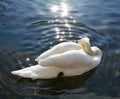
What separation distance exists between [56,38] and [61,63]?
1.80 meters

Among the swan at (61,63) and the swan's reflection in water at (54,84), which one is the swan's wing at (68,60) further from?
the swan's reflection in water at (54,84)

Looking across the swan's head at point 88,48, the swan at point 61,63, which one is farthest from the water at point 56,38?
the swan's head at point 88,48

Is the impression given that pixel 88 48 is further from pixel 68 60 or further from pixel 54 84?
pixel 54 84

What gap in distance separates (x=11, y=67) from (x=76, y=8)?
14.7 ft

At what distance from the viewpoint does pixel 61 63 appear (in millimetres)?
7613

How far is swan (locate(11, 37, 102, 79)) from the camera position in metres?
7.50


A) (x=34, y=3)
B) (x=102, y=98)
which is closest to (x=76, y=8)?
(x=34, y=3)

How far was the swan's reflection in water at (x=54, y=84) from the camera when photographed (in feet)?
24.0

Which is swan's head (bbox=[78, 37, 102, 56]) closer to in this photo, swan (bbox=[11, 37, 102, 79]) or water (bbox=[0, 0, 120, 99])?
swan (bbox=[11, 37, 102, 79])

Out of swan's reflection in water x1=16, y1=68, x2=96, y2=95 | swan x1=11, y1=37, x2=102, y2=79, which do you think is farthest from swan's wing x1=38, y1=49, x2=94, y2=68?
swan's reflection in water x1=16, y1=68, x2=96, y2=95

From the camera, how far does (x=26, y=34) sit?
959 cm

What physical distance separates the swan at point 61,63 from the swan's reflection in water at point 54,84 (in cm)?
11

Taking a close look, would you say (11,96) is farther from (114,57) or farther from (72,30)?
(72,30)

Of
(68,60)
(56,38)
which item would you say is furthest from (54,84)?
(56,38)
